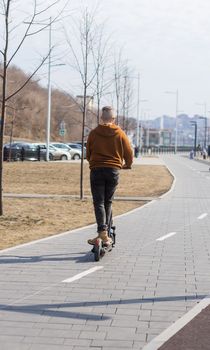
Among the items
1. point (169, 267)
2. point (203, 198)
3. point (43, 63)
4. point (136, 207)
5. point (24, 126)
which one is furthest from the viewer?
Result: point (24, 126)

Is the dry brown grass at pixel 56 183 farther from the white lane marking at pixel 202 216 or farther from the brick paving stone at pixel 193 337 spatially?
the brick paving stone at pixel 193 337

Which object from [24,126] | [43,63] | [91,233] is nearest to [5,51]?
[43,63]

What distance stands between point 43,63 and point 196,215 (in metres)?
4.68

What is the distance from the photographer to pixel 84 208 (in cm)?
1519

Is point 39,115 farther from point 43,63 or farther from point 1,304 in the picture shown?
point 1,304

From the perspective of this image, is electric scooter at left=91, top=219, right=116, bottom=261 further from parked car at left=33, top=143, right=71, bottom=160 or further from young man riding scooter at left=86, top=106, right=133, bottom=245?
parked car at left=33, top=143, right=71, bottom=160

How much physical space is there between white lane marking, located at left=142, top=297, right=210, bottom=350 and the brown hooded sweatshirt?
A: 8.62 feet

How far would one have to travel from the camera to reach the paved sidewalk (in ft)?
16.6

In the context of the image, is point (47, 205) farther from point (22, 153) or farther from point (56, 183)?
point (22, 153)

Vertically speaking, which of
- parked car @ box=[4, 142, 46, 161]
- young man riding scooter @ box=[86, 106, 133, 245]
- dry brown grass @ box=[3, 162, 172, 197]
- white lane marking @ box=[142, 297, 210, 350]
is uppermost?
young man riding scooter @ box=[86, 106, 133, 245]

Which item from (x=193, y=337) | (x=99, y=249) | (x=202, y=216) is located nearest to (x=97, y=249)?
(x=99, y=249)

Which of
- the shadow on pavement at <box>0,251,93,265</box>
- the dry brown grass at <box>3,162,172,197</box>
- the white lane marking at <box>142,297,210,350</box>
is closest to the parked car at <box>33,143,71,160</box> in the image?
the dry brown grass at <box>3,162,172,197</box>

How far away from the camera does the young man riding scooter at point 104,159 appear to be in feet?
27.1

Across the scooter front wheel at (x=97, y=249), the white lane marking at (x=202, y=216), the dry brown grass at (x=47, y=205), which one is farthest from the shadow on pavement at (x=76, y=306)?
the white lane marking at (x=202, y=216)
